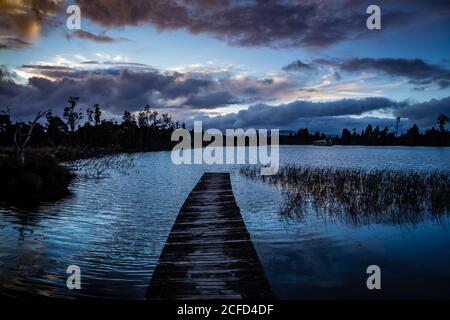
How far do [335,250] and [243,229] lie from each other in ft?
9.64

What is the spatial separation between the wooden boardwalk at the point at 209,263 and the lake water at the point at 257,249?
2.31 ft

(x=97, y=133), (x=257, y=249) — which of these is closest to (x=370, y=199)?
(x=257, y=249)

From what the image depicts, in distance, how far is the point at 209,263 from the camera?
8.09m

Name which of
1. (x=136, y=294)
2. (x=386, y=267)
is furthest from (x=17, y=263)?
(x=386, y=267)

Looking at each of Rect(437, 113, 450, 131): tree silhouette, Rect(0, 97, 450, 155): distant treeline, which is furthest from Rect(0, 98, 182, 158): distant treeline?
Rect(437, 113, 450, 131): tree silhouette

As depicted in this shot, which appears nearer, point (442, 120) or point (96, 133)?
point (96, 133)

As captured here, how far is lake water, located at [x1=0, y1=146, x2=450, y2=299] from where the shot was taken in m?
7.74

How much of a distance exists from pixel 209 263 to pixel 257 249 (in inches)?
122
